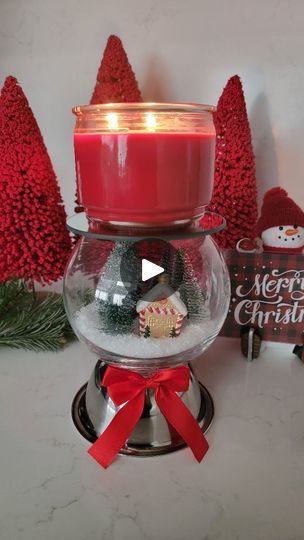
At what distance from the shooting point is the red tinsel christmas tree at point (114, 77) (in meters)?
0.66

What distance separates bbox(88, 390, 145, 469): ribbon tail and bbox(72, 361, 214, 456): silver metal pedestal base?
0.01 m

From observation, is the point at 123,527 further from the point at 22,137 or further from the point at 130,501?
the point at 22,137

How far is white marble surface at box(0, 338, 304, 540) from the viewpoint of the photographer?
1.27ft

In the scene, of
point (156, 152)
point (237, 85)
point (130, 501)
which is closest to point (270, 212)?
point (237, 85)

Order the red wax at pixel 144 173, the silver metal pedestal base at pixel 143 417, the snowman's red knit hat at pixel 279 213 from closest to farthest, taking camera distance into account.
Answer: the red wax at pixel 144 173
the silver metal pedestal base at pixel 143 417
the snowman's red knit hat at pixel 279 213

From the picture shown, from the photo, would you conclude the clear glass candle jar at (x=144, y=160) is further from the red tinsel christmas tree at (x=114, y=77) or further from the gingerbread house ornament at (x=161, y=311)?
the red tinsel christmas tree at (x=114, y=77)

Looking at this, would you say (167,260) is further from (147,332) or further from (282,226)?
(282,226)

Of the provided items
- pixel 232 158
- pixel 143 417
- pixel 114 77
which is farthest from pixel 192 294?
pixel 114 77

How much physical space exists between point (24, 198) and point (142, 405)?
339 mm

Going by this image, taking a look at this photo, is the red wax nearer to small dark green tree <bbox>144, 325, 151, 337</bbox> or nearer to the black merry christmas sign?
small dark green tree <bbox>144, 325, 151, 337</bbox>

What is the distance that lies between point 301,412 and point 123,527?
26 cm

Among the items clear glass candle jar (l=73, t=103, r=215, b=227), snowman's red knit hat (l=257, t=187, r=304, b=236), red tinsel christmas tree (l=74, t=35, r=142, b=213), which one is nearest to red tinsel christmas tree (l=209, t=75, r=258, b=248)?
snowman's red knit hat (l=257, t=187, r=304, b=236)

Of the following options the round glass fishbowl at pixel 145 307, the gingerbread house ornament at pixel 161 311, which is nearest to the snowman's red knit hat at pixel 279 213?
the round glass fishbowl at pixel 145 307

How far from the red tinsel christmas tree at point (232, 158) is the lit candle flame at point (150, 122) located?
280 mm
